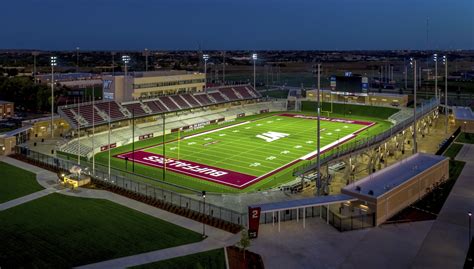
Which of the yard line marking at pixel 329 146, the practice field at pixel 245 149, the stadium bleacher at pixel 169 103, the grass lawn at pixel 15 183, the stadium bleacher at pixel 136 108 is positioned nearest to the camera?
the grass lawn at pixel 15 183

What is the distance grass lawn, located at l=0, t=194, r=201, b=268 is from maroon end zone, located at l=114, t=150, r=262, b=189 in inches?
428

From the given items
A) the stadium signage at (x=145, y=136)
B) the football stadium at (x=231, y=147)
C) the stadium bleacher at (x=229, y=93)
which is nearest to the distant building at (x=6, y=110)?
the football stadium at (x=231, y=147)

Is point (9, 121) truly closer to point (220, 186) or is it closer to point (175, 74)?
point (175, 74)

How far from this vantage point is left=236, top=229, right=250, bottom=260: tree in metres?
21.1

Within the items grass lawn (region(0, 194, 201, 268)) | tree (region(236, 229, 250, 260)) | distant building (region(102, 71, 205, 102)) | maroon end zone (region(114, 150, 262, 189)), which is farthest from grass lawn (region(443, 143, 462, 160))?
distant building (region(102, 71, 205, 102))

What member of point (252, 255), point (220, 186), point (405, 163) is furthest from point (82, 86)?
point (252, 255)

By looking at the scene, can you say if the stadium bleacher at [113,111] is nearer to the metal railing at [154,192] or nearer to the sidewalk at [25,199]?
the metal railing at [154,192]

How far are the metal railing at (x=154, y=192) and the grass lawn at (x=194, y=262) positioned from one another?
14.2ft

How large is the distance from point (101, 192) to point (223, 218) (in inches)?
398

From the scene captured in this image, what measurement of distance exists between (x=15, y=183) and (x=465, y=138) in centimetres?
4794

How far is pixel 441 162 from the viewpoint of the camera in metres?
35.6

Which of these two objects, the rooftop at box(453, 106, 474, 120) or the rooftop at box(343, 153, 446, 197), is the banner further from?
the rooftop at box(453, 106, 474, 120)

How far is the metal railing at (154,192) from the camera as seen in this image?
28.2 m

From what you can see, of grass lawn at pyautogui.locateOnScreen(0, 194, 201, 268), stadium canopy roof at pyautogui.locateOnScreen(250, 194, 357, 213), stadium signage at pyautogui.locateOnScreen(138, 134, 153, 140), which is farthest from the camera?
stadium signage at pyautogui.locateOnScreen(138, 134, 153, 140)
